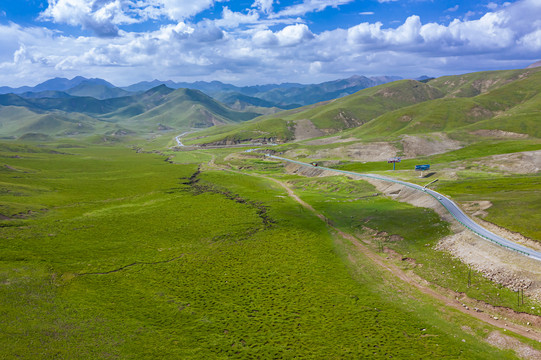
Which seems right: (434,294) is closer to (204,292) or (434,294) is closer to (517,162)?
(204,292)

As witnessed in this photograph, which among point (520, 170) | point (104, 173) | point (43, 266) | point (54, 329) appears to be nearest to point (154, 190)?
point (104, 173)

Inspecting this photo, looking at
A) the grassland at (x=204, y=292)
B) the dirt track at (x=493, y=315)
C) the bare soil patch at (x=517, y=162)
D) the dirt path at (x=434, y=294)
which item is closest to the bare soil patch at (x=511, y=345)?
the dirt track at (x=493, y=315)

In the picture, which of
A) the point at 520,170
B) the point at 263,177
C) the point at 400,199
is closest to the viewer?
the point at 400,199

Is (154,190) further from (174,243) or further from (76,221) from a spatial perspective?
(174,243)

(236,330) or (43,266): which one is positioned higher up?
(43,266)

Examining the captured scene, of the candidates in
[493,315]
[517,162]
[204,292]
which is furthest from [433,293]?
[517,162]

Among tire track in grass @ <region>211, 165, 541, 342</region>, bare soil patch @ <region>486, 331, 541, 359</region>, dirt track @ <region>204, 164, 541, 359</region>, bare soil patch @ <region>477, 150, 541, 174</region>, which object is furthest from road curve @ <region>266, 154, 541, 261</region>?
bare soil patch @ <region>477, 150, 541, 174</region>

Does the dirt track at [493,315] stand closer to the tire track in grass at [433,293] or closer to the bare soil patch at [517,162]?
the tire track in grass at [433,293]

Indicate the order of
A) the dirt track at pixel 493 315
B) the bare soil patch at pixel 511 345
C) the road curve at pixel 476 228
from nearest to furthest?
the bare soil patch at pixel 511 345 < the dirt track at pixel 493 315 < the road curve at pixel 476 228

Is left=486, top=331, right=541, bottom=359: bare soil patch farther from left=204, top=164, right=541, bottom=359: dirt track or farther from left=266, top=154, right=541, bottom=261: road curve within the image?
left=266, top=154, right=541, bottom=261: road curve
